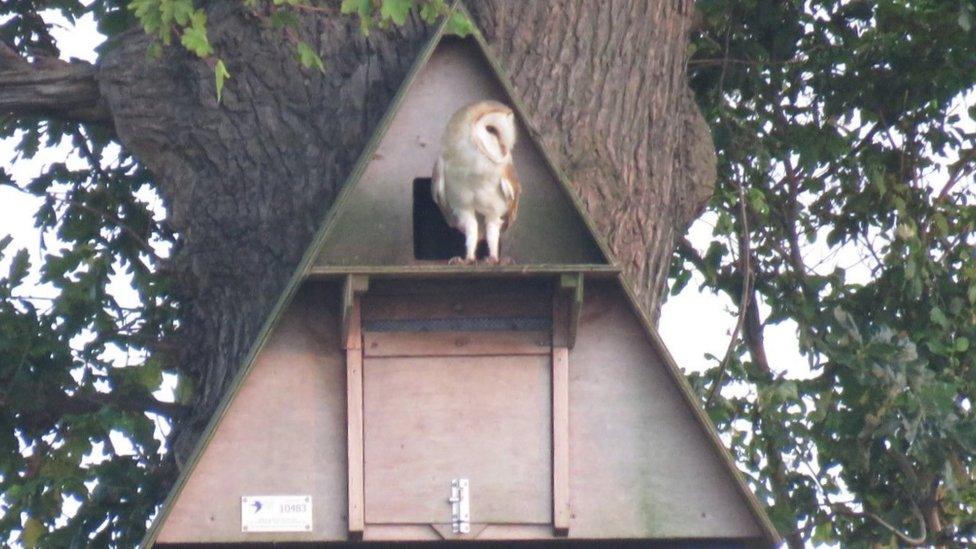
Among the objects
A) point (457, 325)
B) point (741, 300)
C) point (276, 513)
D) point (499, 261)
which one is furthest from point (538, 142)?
point (741, 300)

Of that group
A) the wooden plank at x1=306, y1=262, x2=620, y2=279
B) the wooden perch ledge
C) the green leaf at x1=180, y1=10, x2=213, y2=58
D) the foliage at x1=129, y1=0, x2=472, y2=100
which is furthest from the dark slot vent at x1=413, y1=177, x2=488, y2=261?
the wooden perch ledge

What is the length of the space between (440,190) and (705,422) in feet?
2.83

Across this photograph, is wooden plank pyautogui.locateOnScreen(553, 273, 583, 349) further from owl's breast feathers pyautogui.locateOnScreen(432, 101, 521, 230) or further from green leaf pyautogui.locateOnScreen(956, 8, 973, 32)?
green leaf pyautogui.locateOnScreen(956, 8, 973, 32)

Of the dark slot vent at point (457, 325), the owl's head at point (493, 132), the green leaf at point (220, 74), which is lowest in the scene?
the dark slot vent at point (457, 325)

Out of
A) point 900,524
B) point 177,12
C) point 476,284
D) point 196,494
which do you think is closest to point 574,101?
point 476,284

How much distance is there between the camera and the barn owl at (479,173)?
450 cm

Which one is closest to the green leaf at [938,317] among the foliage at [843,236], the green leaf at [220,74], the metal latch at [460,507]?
the foliage at [843,236]

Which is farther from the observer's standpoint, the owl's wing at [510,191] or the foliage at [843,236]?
the foliage at [843,236]

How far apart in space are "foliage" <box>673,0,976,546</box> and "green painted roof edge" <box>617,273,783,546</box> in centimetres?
173

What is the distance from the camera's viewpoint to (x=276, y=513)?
4.38m

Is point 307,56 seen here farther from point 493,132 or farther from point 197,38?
→ point 493,132

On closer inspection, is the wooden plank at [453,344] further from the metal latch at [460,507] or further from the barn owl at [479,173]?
the metal latch at [460,507]

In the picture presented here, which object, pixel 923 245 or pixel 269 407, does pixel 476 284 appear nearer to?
pixel 269 407

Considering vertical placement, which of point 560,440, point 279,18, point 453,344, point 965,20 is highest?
point 965,20
